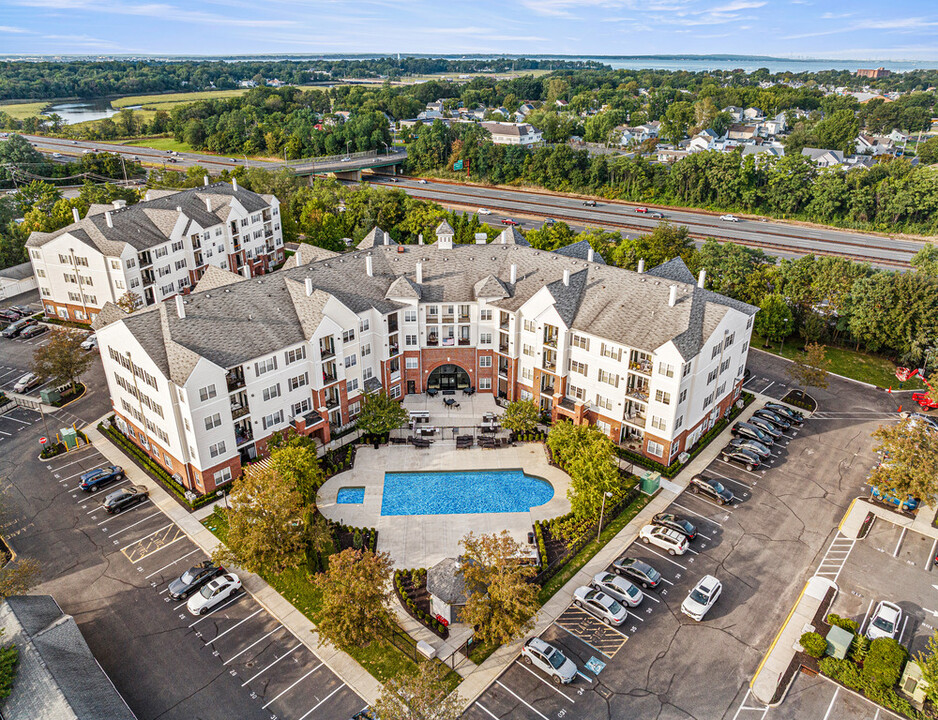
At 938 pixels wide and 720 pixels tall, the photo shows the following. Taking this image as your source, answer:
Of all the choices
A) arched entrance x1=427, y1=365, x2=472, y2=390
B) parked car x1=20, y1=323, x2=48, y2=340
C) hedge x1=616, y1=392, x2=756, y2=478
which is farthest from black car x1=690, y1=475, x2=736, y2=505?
parked car x1=20, y1=323, x2=48, y2=340

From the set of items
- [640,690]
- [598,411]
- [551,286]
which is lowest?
[640,690]

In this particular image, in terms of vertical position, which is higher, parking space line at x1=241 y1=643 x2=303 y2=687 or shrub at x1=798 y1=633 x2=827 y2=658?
shrub at x1=798 y1=633 x2=827 y2=658

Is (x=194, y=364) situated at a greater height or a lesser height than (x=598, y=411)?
greater

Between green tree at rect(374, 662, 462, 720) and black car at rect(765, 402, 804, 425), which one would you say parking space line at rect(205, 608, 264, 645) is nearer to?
green tree at rect(374, 662, 462, 720)

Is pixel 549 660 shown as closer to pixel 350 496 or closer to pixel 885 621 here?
pixel 885 621

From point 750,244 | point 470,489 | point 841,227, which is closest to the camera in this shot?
point 470,489

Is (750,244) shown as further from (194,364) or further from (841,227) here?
(194,364)

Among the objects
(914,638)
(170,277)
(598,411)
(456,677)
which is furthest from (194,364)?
(914,638)
